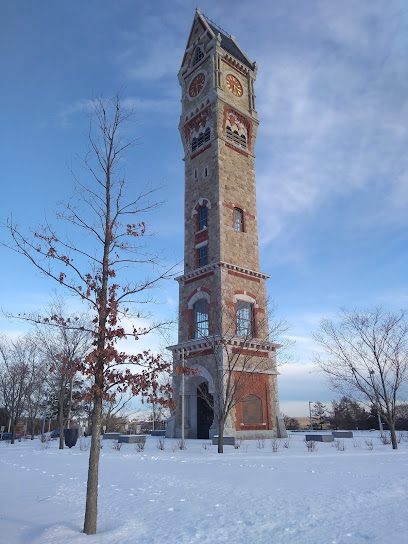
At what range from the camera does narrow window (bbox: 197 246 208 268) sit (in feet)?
92.9

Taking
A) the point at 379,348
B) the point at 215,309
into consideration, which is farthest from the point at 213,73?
A: the point at 379,348

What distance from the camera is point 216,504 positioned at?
22.6ft

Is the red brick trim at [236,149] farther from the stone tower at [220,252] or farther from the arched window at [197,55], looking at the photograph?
the arched window at [197,55]

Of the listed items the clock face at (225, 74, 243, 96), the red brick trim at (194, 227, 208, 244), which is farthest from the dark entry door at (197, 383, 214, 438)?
the clock face at (225, 74, 243, 96)

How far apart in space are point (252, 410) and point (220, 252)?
10279 mm

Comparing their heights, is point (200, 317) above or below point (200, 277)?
below

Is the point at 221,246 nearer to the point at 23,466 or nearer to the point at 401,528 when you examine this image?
the point at 23,466

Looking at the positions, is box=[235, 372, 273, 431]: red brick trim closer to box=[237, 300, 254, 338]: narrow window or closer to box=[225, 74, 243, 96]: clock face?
box=[237, 300, 254, 338]: narrow window

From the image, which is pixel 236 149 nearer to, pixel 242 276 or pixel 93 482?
pixel 242 276

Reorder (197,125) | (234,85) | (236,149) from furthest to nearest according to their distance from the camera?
(234,85) < (197,125) < (236,149)

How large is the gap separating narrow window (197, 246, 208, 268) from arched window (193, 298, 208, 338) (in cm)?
275

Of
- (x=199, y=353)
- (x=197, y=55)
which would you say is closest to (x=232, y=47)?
(x=197, y=55)

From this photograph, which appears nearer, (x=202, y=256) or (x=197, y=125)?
(x=202, y=256)

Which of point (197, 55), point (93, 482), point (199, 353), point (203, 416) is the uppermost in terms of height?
point (197, 55)
